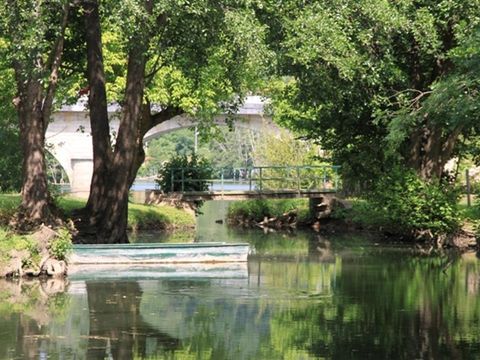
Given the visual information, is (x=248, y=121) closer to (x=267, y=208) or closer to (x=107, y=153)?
(x=267, y=208)

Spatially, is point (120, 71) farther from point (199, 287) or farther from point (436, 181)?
point (199, 287)

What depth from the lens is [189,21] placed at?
2416cm

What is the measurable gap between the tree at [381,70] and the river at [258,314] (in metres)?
4.53

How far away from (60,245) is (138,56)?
18.0ft

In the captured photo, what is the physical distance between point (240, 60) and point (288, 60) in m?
2.50

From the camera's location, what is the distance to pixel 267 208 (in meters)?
45.0

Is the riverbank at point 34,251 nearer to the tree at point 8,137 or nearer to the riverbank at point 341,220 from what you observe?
the riverbank at point 341,220

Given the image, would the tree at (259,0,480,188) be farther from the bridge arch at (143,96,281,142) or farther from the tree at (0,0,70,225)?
the bridge arch at (143,96,281,142)

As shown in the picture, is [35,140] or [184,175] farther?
[184,175]

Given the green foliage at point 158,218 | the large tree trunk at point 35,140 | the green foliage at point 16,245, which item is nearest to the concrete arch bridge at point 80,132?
the green foliage at point 158,218

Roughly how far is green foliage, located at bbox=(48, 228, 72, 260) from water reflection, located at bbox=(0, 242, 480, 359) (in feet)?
3.47

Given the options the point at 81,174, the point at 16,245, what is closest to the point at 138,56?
the point at 16,245

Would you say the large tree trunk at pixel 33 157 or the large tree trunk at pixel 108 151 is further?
the large tree trunk at pixel 108 151

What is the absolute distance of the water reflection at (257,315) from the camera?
1447 cm
